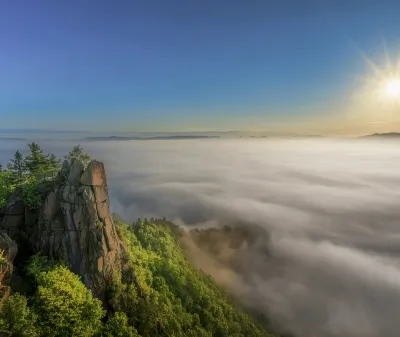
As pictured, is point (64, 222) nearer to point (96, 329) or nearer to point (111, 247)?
point (111, 247)

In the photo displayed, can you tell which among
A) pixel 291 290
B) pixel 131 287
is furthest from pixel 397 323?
pixel 131 287

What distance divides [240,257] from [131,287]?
15295cm

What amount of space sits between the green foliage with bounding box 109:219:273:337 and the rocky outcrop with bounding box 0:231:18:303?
479 inches

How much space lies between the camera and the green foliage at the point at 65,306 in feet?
96.2

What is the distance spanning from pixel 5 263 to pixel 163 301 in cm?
2505

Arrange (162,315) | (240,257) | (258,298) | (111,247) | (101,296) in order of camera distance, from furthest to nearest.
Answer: (240,257), (258,298), (162,315), (111,247), (101,296)

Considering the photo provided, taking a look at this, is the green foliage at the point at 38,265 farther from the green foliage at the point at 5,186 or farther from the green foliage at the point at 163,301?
the green foliage at the point at 5,186

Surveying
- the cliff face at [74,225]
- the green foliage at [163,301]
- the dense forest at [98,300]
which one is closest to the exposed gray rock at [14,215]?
the cliff face at [74,225]

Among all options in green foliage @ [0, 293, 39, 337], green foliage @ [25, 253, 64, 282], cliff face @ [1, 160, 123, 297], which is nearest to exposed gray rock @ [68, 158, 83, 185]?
cliff face @ [1, 160, 123, 297]

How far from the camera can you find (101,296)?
36.0 meters

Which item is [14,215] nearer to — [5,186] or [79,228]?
[5,186]

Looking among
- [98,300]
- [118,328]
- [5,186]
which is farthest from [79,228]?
[5,186]

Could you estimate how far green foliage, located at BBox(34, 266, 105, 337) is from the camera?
96.2ft

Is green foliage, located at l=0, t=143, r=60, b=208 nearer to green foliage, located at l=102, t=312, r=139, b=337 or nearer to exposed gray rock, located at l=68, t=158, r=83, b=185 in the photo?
exposed gray rock, located at l=68, t=158, r=83, b=185
